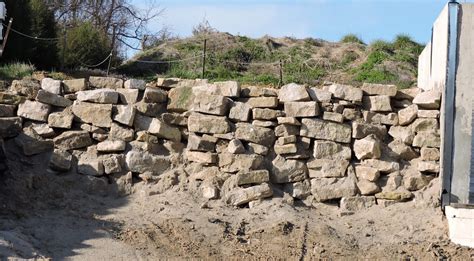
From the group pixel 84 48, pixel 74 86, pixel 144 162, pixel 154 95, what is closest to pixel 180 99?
pixel 154 95

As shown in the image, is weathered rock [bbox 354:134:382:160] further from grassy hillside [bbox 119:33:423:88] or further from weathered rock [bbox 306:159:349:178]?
grassy hillside [bbox 119:33:423:88]

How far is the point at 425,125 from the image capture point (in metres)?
9.43

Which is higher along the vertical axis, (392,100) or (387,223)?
(392,100)

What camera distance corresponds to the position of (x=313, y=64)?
1780 centimetres

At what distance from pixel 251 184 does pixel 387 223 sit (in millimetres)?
1885

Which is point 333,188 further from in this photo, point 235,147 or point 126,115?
point 126,115

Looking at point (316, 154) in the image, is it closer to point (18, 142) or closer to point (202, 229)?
point (202, 229)

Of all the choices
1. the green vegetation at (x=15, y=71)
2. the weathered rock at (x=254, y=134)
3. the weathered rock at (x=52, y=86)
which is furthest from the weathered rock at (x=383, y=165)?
the green vegetation at (x=15, y=71)

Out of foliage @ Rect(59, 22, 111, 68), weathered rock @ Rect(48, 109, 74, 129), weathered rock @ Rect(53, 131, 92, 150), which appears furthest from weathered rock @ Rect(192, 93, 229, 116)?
foliage @ Rect(59, 22, 111, 68)

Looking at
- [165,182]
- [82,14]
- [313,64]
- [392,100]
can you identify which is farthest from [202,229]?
[82,14]

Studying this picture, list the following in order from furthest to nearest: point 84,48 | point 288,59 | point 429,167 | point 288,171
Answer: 1. point 288,59
2. point 84,48
3. point 288,171
4. point 429,167

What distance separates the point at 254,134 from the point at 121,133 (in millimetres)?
1876

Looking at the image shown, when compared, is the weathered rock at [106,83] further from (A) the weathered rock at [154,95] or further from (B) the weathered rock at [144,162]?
(B) the weathered rock at [144,162]

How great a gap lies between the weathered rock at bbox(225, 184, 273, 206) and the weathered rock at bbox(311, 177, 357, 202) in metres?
0.66
